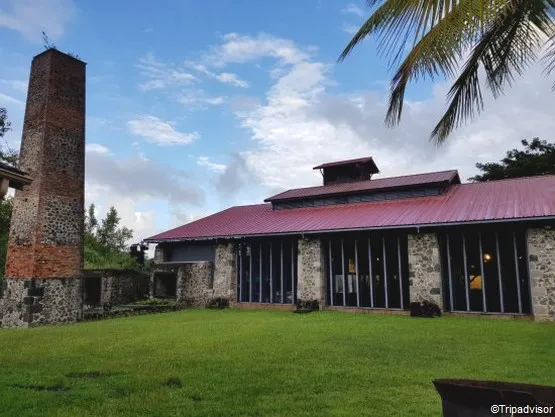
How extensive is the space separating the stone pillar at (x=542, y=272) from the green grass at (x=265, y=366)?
3.51 ft

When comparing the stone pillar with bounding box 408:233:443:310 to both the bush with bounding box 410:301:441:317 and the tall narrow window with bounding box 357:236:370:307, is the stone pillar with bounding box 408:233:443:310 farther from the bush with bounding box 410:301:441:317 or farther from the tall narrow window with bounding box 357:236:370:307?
the tall narrow window with bounding box 357:236:370:307

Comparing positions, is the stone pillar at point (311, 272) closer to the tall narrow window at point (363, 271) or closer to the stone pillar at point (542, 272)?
the tall narrow window at point (363, 271)

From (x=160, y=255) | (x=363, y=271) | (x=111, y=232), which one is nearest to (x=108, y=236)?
(x=111, y=232)

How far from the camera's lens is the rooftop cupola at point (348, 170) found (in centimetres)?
2395

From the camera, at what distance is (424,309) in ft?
50.0

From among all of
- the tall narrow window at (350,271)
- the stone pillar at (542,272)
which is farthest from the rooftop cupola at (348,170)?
the stone pillar at (542,272)

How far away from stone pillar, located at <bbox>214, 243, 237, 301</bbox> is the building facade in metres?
0.05

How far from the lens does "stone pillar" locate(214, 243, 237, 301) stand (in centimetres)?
2059

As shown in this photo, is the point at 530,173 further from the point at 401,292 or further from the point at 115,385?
the point at 115,385

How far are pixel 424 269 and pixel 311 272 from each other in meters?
4.94

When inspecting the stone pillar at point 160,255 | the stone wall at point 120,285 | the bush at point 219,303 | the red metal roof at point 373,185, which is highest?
the red metal roof at point 373,185

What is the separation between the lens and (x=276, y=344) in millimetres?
9633

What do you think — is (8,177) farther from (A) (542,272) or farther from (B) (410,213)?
(A) (542,272)

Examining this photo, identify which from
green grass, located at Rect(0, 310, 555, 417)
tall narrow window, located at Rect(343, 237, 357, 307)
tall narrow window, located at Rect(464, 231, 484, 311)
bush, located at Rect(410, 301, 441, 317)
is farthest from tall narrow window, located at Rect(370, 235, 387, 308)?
green grass, located at Rect(0, 310, 555, 417)
